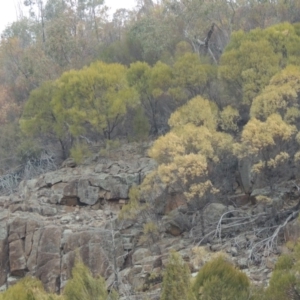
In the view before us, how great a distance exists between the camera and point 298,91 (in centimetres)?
2055

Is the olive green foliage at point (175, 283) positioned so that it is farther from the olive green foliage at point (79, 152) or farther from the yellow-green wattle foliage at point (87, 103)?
the olive green foliage at point (79, 152)

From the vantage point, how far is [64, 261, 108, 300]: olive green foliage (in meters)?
10.7

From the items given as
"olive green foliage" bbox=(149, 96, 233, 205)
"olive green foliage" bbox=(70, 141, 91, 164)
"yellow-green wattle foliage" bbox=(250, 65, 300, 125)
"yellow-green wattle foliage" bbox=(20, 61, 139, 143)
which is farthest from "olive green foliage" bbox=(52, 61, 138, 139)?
"yellow-green wattle foliage" bbox=(250, 65, 300, 125)

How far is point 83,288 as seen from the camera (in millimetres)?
10789

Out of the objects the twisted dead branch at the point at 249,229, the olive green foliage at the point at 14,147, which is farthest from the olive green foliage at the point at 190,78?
the twisted dead branch at the point at 249,229

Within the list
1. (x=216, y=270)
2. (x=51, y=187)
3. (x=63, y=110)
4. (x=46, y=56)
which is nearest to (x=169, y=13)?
(x=46, y=56)

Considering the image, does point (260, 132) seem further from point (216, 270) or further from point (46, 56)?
point (46, 56)

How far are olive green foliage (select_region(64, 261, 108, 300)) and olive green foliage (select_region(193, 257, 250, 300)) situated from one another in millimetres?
1881

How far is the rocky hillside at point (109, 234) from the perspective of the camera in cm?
1712

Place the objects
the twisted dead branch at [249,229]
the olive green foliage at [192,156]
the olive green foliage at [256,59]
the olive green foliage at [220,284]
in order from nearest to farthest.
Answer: the olive green foliage at [220,284] → the twisted dead branch at [249,229] → the olive green foliage at [192,156] → the olive green foliage at [256,59]

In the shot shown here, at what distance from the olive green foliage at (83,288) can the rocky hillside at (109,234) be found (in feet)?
13.7

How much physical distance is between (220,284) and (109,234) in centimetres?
997

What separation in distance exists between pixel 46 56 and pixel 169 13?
27.4 ft

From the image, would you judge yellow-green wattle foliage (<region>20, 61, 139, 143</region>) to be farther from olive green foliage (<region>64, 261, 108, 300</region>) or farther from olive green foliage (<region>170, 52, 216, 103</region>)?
olive green foliage (<region>64, 261, 108, 300</region>)
